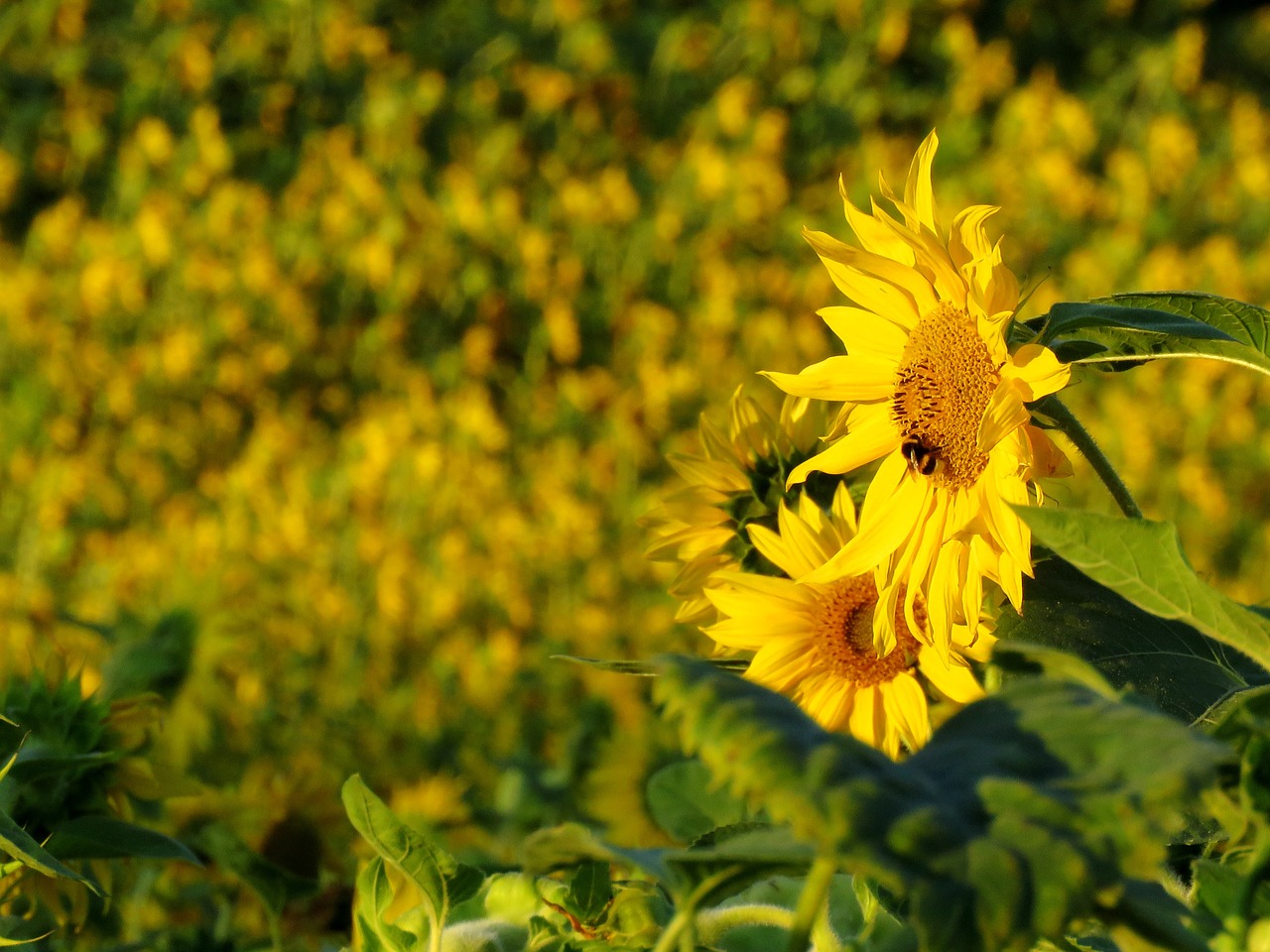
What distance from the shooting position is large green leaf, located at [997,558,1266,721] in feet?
1.70

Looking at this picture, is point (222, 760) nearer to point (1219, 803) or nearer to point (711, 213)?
point (1219, 803)

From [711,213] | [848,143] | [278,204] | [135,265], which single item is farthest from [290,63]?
[848,143]

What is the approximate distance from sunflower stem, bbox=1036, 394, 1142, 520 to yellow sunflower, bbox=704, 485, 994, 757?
10 cm

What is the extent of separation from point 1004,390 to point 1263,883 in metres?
0.27

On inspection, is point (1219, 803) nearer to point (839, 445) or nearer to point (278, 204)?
point (839, 445)

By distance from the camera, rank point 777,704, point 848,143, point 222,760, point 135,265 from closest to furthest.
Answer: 1. point 777,704
2. point 222,760
3. point 135,265
4. point 848,143

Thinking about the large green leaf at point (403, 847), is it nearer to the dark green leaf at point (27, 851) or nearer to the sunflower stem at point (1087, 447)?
the dark green leaf at point (27, 851)

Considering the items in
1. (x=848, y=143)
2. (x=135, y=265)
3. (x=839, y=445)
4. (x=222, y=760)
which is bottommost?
(x=222, y=760)

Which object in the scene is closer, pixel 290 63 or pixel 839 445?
pixel 839 445

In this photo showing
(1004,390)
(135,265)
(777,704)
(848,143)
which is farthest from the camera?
(848,143)

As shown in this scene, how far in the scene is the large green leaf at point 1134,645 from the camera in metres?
0.52

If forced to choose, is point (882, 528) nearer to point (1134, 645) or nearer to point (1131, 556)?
point (1134, 645)

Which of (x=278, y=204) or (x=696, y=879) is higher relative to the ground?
(x=696, y=879)

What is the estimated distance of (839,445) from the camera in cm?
66
